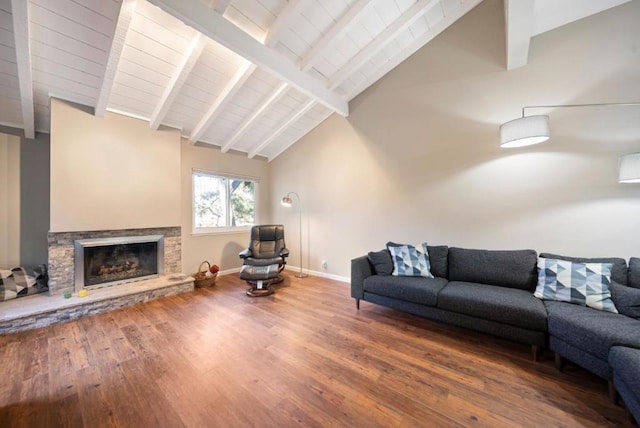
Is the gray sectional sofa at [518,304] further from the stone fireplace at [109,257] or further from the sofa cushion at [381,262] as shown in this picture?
the stone fireplace at [109,257]

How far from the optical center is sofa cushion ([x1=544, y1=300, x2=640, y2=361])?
60.1 inches

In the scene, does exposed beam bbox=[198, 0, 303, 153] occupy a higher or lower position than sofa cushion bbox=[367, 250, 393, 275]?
higher

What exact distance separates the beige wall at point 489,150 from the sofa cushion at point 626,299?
2.12 feet

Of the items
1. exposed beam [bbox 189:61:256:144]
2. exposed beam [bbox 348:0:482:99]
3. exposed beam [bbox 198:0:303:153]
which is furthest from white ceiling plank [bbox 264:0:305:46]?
exposed beam [bbox 348:0:482:99]

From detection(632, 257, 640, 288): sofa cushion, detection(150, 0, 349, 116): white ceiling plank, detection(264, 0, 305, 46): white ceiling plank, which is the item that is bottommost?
detection(632, 257, 640, 288): sofa cushion

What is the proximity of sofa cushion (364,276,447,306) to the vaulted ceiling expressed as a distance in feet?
8.84

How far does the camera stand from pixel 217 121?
4000 millimetres

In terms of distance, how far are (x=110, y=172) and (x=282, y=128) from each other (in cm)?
276

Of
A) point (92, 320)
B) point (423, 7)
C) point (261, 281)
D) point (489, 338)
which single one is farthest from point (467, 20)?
point (92, 320)

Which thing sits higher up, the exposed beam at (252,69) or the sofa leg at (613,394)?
the exposed beam at (252,69)

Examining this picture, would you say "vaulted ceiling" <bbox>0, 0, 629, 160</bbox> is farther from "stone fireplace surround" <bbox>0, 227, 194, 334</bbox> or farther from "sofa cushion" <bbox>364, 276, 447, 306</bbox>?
"sofa cushion" <bbox>364, 276, 447, 306</bbox>

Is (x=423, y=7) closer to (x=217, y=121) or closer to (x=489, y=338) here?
(x=217, y=121)

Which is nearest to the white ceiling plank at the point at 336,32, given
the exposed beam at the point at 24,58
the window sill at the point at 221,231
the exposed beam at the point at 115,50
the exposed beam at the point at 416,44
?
the exposed beam at the point at 416,44

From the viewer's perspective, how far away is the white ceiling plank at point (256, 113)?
136 inches
